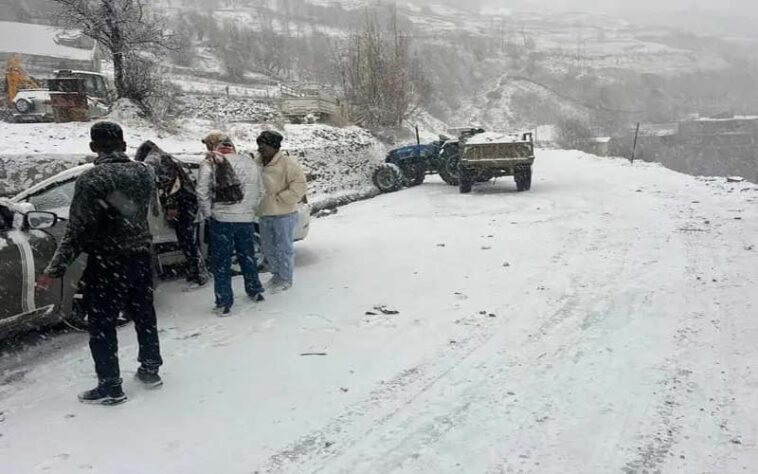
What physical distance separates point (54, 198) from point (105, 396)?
2636mm

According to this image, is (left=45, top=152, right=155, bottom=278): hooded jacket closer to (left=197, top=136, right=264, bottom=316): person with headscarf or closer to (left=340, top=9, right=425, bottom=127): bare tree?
(left=197, top=136, right=264, bottom=316): person with headscarf

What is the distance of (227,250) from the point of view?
5.11 m

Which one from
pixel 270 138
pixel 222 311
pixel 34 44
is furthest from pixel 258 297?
pixel 34 44

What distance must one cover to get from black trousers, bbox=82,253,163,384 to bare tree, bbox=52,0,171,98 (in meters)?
10.4

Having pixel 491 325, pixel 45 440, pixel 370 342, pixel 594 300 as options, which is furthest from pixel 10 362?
pixel 594 300

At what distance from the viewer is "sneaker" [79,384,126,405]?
352 centimetres

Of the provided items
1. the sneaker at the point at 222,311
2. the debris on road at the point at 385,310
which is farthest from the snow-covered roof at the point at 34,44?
the debris on road at the point at 385,310

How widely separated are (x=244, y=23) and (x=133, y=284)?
9168cm

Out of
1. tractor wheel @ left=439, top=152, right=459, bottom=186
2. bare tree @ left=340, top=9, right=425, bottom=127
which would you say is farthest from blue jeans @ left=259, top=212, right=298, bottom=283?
bare tree @ left=340, top=9, right=425, bottom=127

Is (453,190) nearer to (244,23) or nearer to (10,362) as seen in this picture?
(10,362)

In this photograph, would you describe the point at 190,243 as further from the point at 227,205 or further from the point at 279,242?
the point at 227,205

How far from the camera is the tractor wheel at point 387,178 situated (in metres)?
15.0

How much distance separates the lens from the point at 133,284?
348cm

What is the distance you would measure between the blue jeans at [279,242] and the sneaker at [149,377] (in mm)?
2222
